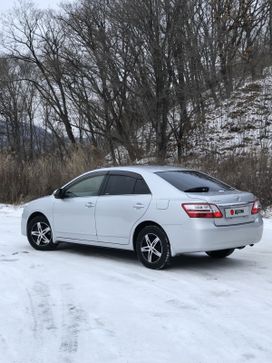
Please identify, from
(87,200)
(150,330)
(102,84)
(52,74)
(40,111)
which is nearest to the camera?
(150,330)

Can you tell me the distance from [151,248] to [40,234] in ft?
9.64

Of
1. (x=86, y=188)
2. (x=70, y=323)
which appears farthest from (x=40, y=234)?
(x=70, y=323)

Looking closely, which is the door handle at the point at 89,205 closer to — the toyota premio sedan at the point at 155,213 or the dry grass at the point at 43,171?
the toyota premio sedan at the point at 155,213

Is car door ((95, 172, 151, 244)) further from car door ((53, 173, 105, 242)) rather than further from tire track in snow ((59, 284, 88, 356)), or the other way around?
tire track in snow ((59, 284, 88, 356))

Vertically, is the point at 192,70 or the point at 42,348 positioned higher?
the point at 192,70

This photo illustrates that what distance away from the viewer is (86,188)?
397 inches

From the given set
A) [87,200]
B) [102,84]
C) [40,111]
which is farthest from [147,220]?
[40,111]

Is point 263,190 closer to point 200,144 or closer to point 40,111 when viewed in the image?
point 200,144

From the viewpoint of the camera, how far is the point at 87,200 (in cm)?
980

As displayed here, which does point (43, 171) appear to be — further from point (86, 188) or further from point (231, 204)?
point (231, 204)

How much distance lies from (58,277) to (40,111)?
159 feet

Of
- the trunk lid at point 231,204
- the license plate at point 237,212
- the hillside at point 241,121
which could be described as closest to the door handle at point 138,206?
the trunk lid at point 231,204

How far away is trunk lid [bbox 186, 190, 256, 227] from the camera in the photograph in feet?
27.3

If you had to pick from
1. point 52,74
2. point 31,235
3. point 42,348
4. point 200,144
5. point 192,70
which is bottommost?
point 42,348
